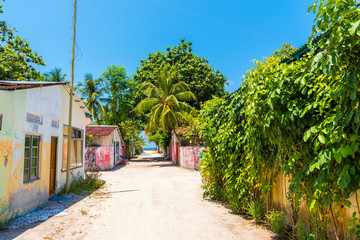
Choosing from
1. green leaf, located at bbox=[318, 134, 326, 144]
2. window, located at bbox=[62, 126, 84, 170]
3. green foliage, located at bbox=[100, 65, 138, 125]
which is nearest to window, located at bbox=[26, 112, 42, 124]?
window, located at bbox=[62, 126, 84, 170]

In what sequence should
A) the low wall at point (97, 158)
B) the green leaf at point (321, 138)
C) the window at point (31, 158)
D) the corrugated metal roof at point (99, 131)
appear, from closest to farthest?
the green leaf at point (321, 138) < the window at point (31, 158) < the low wall at point (97, 158) < the corrugated metal roof at point (99, 131)

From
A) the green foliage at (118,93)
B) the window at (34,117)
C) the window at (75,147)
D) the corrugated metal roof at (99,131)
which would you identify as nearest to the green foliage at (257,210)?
the window at (34,117)

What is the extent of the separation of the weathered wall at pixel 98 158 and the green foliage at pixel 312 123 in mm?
14567

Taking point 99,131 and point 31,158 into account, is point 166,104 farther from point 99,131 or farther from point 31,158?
point 31,158

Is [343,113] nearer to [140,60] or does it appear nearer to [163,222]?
[163,222]

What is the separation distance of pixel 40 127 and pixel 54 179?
2.36 metres

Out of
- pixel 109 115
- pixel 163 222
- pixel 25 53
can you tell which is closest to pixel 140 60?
pixel 109 115

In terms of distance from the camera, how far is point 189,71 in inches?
977

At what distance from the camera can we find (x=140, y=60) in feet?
91.6

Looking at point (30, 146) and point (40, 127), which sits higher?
point (40, 127)

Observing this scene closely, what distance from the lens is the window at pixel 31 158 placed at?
253 inches

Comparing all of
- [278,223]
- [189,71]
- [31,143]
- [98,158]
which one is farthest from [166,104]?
[278,223]

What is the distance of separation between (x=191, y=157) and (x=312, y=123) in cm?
1629

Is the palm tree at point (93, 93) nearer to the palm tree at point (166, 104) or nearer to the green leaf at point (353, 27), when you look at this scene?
the palm tree at point (166, 104)
